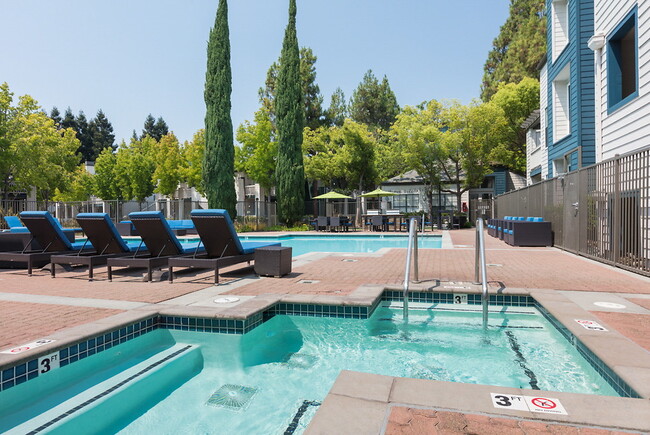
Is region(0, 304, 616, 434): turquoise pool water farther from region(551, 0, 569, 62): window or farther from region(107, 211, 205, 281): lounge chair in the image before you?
region(551, 0, 569, 62): window

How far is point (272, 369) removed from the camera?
146 inches

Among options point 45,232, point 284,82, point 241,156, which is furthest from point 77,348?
point 241,156

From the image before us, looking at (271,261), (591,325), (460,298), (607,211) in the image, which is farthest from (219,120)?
(591,325)

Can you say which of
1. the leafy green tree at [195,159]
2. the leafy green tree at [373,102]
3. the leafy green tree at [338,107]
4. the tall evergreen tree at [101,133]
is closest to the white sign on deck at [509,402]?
the leafy green tree at [195,159]

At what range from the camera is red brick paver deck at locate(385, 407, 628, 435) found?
6.37ft

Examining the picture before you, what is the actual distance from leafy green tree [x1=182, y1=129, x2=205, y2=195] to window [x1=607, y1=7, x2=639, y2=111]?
2972 centimetres

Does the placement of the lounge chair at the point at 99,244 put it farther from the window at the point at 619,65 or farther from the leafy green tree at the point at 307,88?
the leafy green tree at the point at 307,88

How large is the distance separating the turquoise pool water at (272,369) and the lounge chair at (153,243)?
2.64m

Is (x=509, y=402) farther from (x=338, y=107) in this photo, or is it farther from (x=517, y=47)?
(x=517, y=47)

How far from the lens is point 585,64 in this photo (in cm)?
1148

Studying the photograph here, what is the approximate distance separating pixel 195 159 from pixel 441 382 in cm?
3557

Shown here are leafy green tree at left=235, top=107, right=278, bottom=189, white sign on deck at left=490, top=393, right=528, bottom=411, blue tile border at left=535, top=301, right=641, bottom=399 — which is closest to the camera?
white sign on deck at left=490, top=393, right=528, bottom=411

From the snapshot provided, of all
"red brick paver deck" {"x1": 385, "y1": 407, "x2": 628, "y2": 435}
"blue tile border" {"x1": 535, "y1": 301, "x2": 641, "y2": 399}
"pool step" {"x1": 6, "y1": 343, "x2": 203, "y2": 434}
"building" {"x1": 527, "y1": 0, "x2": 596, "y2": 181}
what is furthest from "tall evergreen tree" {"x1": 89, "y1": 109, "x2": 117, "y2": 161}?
"red brick paver deck" {"x1": 385, "y1": 407, "x2": 628, "y2": 435}

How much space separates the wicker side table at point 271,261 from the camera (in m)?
7.12
